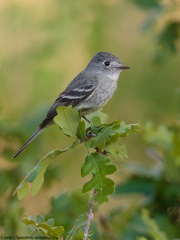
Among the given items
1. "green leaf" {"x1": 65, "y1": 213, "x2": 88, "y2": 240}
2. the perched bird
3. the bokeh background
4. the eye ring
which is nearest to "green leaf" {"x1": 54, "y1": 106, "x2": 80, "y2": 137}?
"green leaf" {"x1": 65, "y1": 213, "x2": 88, "y2": 240}

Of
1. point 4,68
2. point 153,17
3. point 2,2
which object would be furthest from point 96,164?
point 2,2

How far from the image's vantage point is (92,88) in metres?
5.59

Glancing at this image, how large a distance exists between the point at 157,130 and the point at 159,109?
13.6 feet

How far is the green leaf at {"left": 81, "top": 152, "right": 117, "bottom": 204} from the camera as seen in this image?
3.14m

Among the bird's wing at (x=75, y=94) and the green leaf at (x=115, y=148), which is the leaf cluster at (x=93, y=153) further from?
the bird's wing at (x=75, y=94)

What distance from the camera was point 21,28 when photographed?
28.7 ft

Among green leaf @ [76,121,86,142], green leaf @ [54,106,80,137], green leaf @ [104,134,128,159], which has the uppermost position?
green leaf @ [54,106,80,137]

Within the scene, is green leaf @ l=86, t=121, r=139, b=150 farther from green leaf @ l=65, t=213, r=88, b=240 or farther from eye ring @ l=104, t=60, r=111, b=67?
eye ring @ l=104, t=60, r=111, b=67

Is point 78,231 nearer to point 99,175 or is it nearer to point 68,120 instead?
point 99,175

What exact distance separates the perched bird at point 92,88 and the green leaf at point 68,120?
5.60ft

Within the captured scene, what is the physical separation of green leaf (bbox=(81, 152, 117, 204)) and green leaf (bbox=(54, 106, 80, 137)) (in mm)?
154

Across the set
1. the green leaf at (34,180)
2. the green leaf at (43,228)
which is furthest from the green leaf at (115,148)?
the green leaf at (43,228)

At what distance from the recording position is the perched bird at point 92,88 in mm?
5383

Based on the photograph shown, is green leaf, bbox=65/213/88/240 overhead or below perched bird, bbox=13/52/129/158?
overhead
